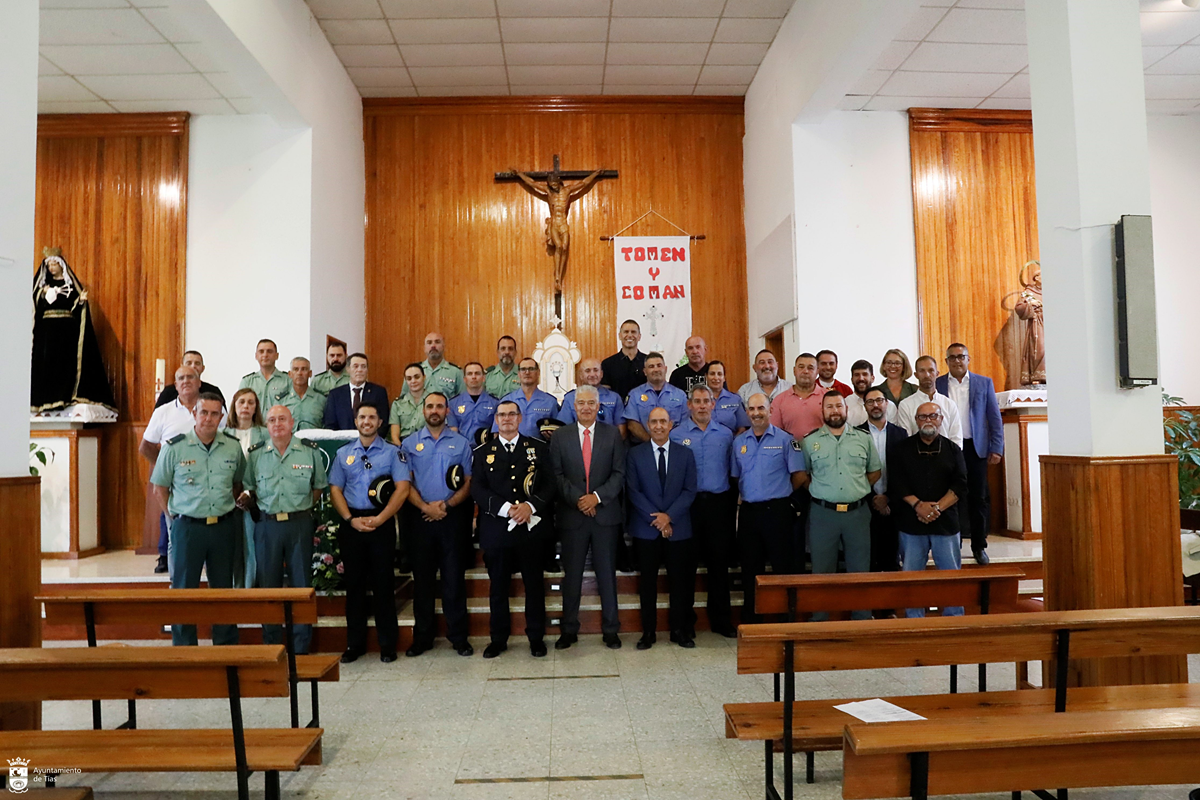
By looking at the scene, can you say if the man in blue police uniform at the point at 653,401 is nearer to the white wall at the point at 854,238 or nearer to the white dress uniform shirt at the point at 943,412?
the white dress uniform shirt at the point at 943,412

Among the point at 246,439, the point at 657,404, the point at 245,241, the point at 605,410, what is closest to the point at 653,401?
the point at 657,404

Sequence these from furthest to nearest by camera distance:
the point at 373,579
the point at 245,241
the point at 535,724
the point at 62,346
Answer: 1. the point at 245,241
2. the point at 62,346
3. the point at 373,579
4. the point at 535,724

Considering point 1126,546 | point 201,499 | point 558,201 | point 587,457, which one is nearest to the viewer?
point 1126,546

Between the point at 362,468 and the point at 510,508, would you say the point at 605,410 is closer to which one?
the point at 510,508

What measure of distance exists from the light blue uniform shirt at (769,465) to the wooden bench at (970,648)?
2.34 meters

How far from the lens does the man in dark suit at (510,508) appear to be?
476 cm

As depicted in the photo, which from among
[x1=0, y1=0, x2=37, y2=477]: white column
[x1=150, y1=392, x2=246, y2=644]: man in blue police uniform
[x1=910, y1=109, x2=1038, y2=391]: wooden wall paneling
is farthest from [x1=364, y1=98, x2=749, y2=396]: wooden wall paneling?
[x1=0, y1=0, x2=37, y2=477]: white column

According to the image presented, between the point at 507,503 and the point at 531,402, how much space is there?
3.59 ft

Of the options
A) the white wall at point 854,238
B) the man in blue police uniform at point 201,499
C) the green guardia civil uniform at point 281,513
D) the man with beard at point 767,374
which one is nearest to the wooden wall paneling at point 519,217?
the white wall at point 854,238

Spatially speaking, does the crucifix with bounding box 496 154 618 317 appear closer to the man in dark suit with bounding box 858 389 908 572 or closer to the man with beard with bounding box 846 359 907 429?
the man with beard with bounding box 846 359 907 429

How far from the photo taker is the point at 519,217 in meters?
8.80

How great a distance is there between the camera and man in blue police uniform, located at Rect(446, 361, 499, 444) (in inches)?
223

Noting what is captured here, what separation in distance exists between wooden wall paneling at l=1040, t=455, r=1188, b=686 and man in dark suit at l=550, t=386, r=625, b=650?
2452 millimetres

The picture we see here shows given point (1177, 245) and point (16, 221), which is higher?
point (1177, 245)
